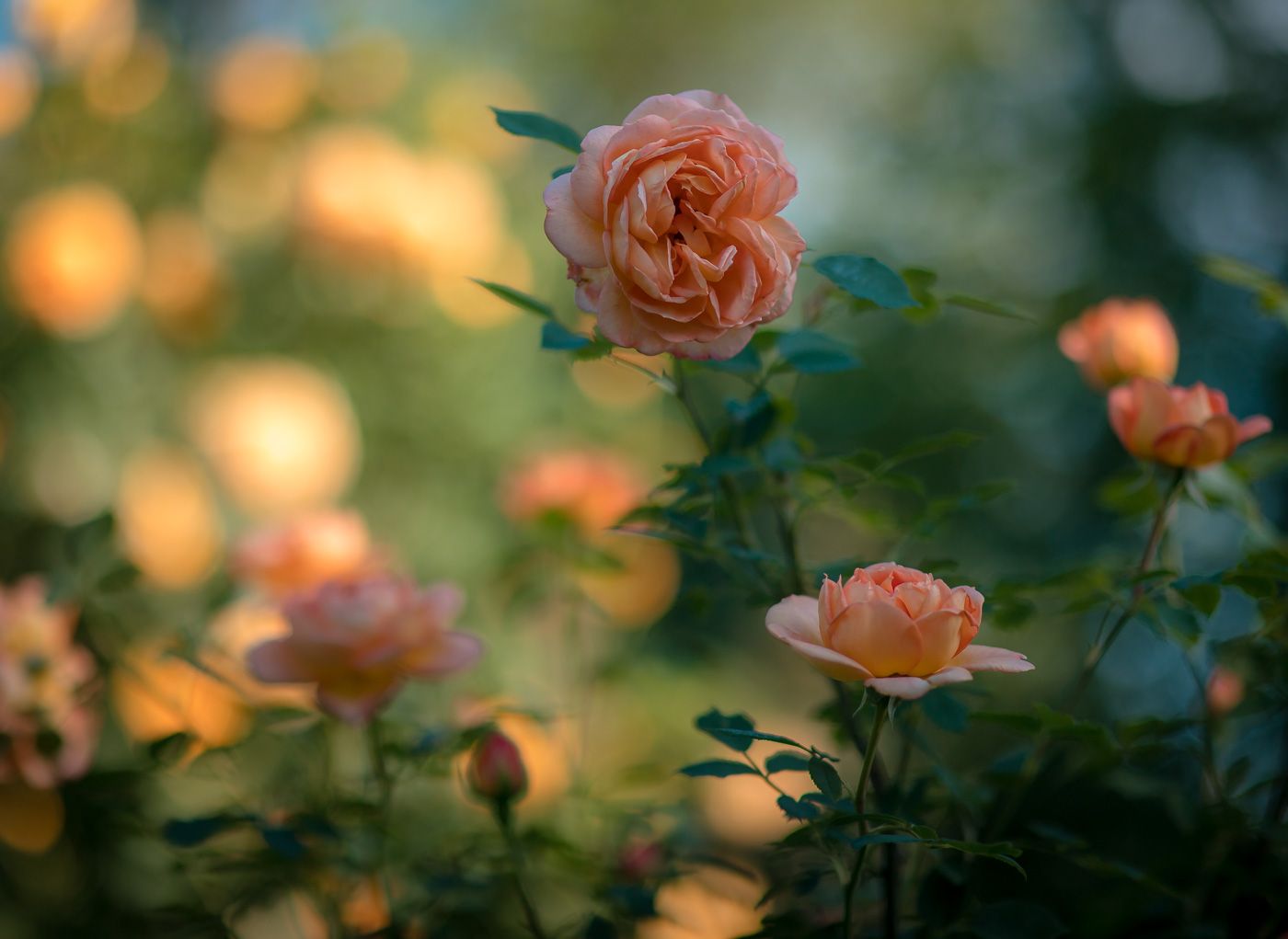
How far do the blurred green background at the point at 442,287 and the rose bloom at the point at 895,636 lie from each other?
2.93 ft

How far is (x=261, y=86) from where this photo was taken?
170 centimetres

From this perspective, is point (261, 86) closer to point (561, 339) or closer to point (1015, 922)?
point (561, 339)

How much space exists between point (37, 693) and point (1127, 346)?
2.50 feet

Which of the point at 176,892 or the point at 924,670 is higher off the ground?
the point at 924,670

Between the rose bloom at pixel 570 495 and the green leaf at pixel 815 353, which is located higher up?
the green leaf at pixel 815 353

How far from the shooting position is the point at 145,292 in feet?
5.33

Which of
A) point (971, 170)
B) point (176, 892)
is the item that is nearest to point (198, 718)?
point (176, 892)

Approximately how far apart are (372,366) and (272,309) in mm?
184

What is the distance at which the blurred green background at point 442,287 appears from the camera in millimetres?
1542

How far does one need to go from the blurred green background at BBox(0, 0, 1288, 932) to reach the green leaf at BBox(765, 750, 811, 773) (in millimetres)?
798

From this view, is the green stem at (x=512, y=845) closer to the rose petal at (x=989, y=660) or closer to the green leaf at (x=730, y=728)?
the green leaf at (x=730, y=728)

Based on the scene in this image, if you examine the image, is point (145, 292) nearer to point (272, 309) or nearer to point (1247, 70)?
point (272, 309)

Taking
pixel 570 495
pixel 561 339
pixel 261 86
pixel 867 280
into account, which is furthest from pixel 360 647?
pixel 261 86

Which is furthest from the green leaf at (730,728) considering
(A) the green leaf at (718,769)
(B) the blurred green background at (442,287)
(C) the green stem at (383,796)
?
(B) the blurred green background at (442,287)
